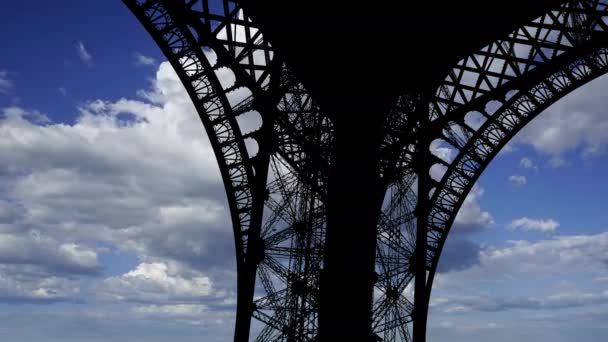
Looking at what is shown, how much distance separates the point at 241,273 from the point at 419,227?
8363 mm

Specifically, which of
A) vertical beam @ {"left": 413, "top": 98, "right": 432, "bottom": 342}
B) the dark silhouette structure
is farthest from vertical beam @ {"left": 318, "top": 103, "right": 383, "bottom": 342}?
vertical beam @ {"left": 413, "top": 98, "right": 432, "bottom": 342}

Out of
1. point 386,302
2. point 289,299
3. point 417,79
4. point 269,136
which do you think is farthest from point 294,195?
point 417,79

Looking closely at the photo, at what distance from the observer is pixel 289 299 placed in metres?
23.3

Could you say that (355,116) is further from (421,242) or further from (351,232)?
(421,242)

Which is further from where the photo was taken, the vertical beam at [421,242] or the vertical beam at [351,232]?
the vertical beam at [421,242]

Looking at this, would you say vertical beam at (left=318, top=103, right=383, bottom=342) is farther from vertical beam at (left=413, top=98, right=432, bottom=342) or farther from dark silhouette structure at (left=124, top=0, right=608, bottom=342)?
vertical beam at (left=413, top=98, right=432, bottom=342)

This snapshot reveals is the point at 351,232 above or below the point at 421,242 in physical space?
below

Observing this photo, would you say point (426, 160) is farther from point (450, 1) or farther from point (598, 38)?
point (450, 1)

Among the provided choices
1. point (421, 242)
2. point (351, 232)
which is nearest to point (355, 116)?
point (351, 232)

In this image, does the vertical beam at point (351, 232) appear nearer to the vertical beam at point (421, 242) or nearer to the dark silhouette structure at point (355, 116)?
the dark silhouette structure at point (355, 116)

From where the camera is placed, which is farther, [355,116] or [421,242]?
[421,242]

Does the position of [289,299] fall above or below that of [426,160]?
below

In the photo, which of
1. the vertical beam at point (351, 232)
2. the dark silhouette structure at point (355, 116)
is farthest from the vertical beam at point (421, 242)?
the vertical beam at point (351, 232)

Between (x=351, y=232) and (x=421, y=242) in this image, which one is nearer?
(x=351, y=232)
